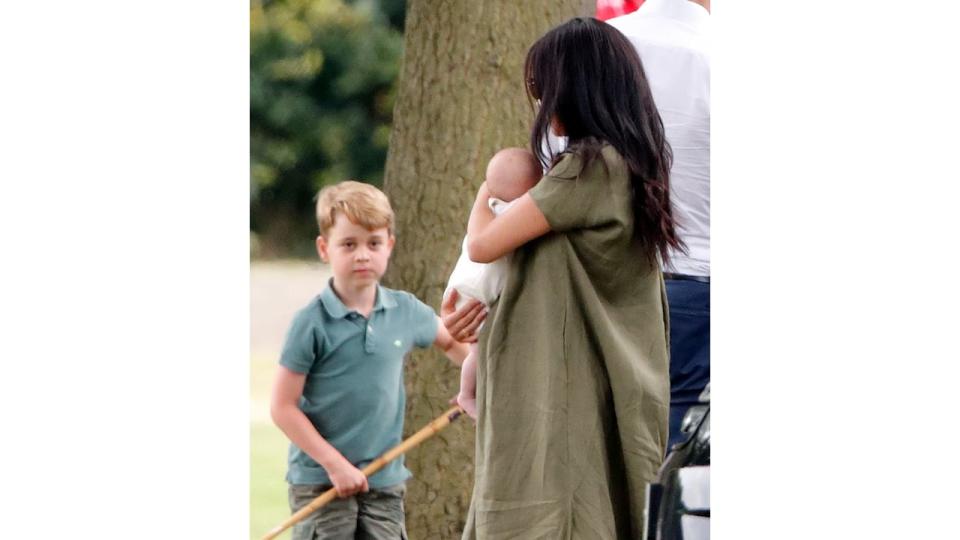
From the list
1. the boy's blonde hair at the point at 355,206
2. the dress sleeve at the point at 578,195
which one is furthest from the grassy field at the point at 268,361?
the dress sleeve at the point at 578,195

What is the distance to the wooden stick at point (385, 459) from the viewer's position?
3.05 metres

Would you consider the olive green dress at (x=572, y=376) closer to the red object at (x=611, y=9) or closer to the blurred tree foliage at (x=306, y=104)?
the red object at (x=611, y=9)

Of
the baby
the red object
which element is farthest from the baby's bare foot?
the red object

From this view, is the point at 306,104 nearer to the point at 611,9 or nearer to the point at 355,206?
the point at 355,206

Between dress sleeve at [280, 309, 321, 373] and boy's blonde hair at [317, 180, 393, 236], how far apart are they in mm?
172

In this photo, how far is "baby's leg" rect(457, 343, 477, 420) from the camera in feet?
9.69

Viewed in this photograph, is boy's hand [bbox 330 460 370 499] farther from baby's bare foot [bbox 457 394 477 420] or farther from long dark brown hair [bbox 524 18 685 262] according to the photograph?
long dark brown hair [bbox 524 18 685 262]

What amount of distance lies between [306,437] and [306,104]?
64cm

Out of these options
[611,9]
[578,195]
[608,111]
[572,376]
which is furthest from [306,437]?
[611,9]

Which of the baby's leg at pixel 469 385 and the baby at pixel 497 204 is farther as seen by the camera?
the baby's leg at pixel 469 385

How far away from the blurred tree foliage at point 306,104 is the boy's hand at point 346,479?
43cm

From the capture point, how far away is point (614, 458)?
9.27 ft

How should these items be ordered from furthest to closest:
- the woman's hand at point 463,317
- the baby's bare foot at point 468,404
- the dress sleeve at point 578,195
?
the baby's bare foot at point 468,404 → the woman's hand at point 463,317 → the dress sleeve at point 578,195
